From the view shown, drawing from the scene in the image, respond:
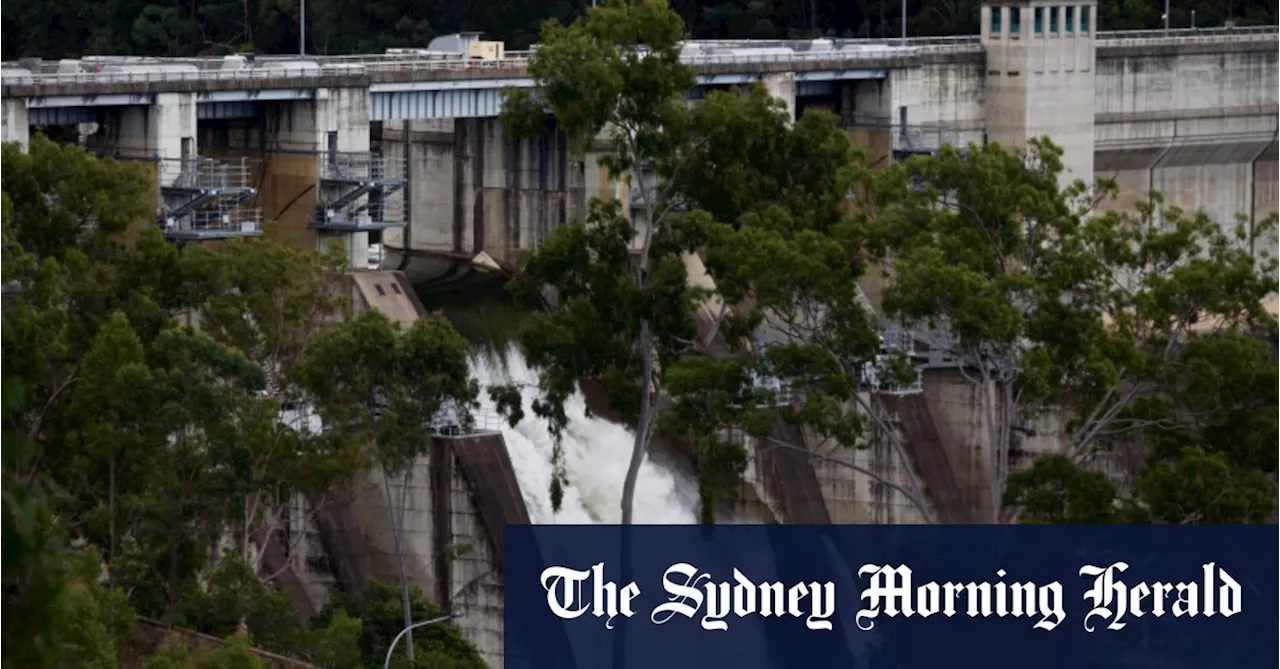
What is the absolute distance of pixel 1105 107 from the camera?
83188mm

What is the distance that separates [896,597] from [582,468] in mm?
12988

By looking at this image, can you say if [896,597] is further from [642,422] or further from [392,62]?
[392,62]

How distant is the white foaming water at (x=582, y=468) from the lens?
183 ft

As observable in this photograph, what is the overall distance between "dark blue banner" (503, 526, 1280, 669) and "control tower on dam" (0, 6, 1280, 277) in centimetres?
1143

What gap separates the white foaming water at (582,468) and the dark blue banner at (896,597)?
146cm

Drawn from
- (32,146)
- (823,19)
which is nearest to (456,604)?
(32,146)

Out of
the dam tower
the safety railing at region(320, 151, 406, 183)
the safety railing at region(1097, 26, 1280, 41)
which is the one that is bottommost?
the safety railing at region(320, 151, 406, 183)

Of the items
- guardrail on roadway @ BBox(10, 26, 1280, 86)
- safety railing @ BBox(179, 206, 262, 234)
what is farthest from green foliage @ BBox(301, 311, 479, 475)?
guardrail on roadway @ BBox(10, 26, 1280, 86)

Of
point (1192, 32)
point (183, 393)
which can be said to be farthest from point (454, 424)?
point (1192, 32)

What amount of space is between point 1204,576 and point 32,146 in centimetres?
2161

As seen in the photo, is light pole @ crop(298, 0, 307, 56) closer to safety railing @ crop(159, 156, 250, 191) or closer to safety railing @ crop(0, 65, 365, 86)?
safety railing @ crop(0, 65, 365, 86)

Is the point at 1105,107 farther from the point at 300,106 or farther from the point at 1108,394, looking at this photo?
the point at 1108,394

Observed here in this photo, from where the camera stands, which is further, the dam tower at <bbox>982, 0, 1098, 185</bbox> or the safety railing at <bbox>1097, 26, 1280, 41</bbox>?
the safety railing at <bbox>1097, 26, 1280, 41</bbox>

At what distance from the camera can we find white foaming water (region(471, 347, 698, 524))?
2191 inches
